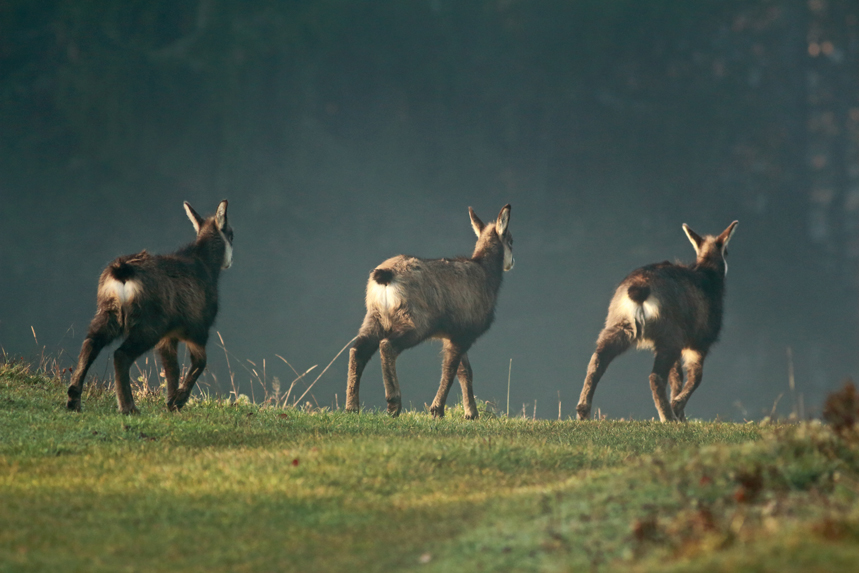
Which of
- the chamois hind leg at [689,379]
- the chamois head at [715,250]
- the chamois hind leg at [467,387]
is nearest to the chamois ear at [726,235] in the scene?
the chamois head at [715,250]

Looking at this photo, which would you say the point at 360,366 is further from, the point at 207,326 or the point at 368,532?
the point at 368,532

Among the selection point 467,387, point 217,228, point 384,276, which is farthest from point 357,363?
point 217,228

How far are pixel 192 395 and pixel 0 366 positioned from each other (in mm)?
3871

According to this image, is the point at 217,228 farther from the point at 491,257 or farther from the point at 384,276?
the point at 491,257

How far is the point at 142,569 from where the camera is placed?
17.7 feet

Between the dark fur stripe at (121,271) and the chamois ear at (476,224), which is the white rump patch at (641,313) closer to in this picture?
the chamois ear at (476,224)

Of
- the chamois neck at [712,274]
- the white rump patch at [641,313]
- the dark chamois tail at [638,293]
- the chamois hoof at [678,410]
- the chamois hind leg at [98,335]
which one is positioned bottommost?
the chamois hoof at [678,410]

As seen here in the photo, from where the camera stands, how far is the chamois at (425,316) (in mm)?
13086

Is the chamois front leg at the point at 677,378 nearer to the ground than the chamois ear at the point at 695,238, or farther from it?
nearer to the ground

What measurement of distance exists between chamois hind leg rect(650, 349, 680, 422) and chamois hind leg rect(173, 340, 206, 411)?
24.3 ft

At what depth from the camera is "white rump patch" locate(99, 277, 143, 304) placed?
35.5ft

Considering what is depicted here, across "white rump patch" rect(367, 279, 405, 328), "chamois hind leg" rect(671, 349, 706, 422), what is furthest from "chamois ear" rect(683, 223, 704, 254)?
"white rump patch" rect(367, 279, 405, 328)

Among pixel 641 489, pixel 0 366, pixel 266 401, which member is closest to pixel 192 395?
pixel 266 401

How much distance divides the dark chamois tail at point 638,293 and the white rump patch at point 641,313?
0.11 metres
